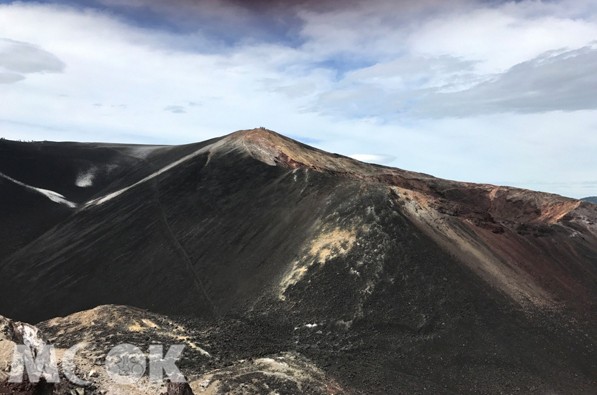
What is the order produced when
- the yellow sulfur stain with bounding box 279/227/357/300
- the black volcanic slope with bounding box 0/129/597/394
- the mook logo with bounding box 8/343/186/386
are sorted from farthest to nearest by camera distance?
the yellow sulfur stain with bounding box 279/227/357/300, the black volcanic slope with bounding box 0/129/597/394, the mook logo with bounding box 8/343/186/386

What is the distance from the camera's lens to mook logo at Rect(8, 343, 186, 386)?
9922 mm

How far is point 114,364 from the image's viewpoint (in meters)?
15.8

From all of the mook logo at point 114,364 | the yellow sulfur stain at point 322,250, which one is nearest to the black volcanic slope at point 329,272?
the yellow sulfur stain at point 322,250

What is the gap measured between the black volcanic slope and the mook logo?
236 centimetres

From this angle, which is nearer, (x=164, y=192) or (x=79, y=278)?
(x=79, y=278)

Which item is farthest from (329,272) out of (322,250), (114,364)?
(114,364)

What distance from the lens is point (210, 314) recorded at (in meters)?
22.4

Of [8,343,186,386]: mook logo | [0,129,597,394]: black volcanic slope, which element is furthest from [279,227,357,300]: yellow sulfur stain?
[8,343,186,386]: mook logo

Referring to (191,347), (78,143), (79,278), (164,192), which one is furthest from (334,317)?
(78,143)

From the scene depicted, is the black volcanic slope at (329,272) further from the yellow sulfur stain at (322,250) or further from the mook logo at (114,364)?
the mook logo at (114,364)

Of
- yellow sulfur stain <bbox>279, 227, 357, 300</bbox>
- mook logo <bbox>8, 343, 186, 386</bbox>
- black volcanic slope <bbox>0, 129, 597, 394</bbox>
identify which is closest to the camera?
mook logo <bbox>8, 343, 186, 386</bbox>

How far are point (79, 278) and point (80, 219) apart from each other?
12766mm

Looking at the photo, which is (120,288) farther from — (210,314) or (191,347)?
(191,347)

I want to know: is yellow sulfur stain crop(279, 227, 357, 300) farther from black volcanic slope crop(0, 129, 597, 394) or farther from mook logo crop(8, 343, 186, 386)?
mook logo crop(8, 343, 186, 386)
